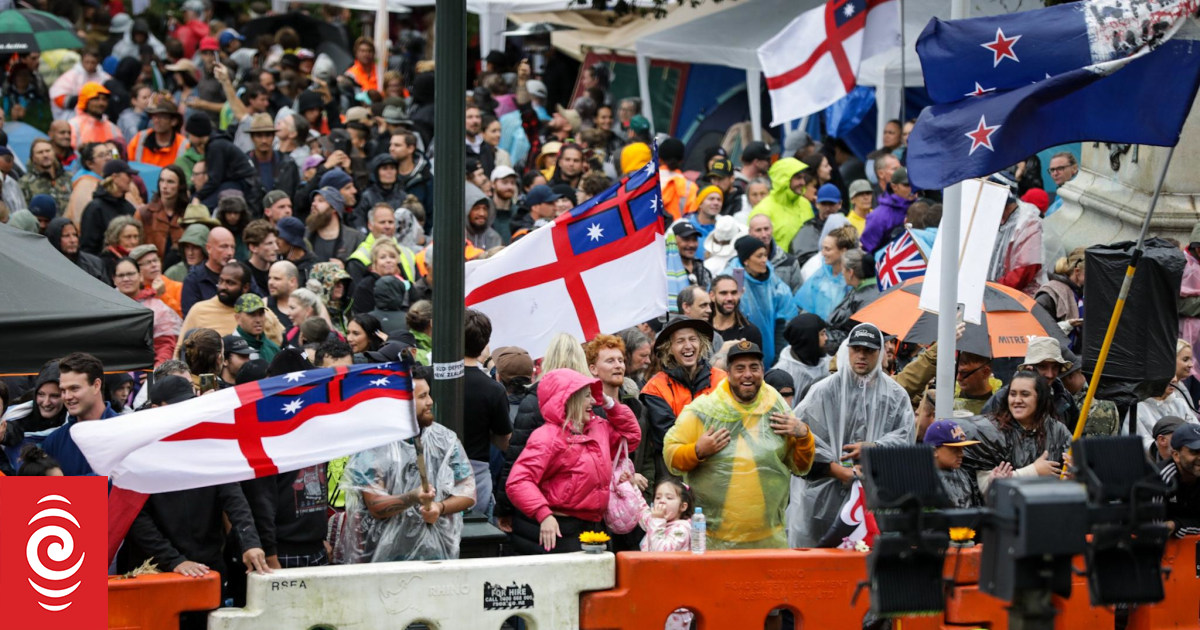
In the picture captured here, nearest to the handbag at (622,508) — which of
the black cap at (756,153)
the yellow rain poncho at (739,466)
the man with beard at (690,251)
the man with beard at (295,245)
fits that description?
the yellow rain poncho at (739,466)

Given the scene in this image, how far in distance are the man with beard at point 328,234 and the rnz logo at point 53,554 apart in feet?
21.8

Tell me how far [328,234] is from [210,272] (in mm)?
1671

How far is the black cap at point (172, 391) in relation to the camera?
8.05m

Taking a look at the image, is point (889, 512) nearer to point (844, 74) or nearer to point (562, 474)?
point (562, 474)

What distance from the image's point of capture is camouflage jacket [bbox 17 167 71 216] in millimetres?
15352

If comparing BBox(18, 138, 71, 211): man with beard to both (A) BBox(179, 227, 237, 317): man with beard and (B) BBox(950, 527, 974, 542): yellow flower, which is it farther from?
(B) BBox(950, 527, 974, 542): yellow flower

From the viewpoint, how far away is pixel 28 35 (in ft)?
62.3

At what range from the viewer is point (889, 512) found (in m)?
5.91

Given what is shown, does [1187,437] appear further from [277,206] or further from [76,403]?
[277,206]

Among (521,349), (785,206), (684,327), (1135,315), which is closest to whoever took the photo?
(1135,315)

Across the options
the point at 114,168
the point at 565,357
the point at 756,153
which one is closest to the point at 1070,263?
the point at 565,357

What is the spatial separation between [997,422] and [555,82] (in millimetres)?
15934

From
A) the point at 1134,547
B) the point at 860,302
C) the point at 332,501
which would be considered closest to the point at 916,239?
the point at 860,302

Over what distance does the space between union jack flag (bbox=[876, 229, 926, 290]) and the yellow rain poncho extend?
141 inches
